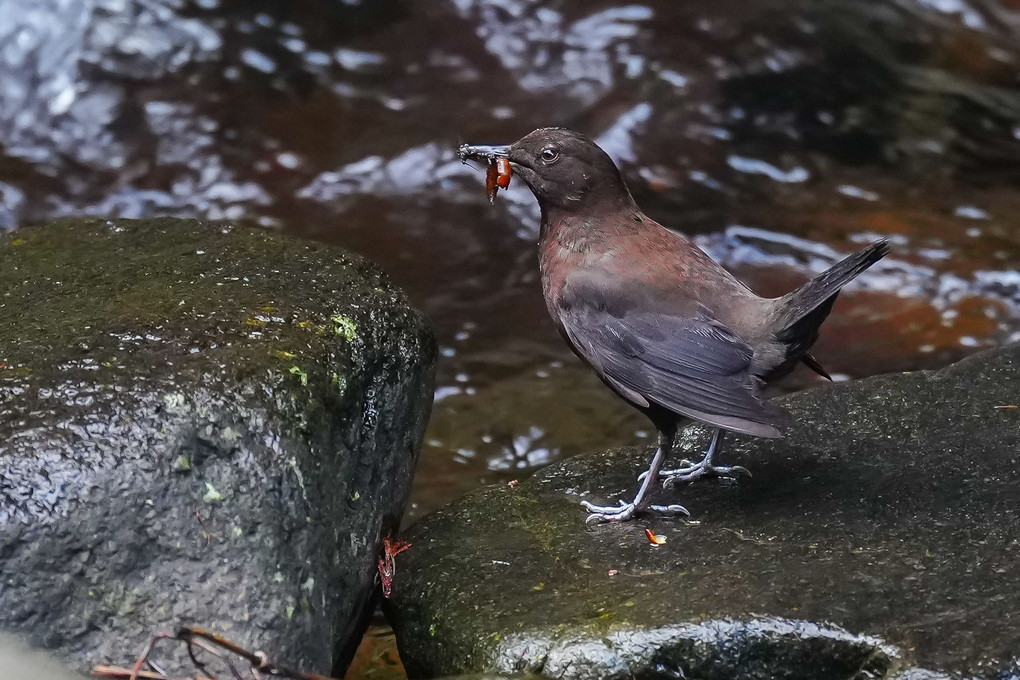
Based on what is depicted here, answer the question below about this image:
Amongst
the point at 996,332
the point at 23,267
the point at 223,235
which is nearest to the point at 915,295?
the point at 996,332

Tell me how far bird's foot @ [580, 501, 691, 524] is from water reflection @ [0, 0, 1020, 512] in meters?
2.43

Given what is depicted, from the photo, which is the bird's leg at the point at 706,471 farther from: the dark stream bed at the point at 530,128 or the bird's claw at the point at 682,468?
the dark stream bed at the point at 530,128

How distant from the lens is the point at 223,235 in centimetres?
362

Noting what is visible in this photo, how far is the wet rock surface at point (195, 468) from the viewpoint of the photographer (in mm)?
2490

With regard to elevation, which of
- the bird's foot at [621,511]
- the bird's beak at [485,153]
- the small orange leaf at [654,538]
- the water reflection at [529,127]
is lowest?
the water reflection at [529,127]

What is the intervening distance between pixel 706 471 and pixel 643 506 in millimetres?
291

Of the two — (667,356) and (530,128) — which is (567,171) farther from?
(530,128)

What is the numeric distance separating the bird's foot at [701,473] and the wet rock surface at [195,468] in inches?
32.8

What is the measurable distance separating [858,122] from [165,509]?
19.0 ft

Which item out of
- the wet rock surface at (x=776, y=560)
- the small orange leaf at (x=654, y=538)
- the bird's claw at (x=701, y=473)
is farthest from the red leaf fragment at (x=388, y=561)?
the bird's claw at (x=701, y=473)

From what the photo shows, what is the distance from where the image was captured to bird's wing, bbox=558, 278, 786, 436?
2967mm

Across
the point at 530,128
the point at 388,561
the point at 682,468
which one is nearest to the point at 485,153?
the point at 682,468

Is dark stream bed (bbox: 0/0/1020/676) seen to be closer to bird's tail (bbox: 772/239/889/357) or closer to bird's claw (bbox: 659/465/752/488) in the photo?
bird's claw (bbox: 659/465/752/488)

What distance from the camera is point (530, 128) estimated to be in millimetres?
6812
